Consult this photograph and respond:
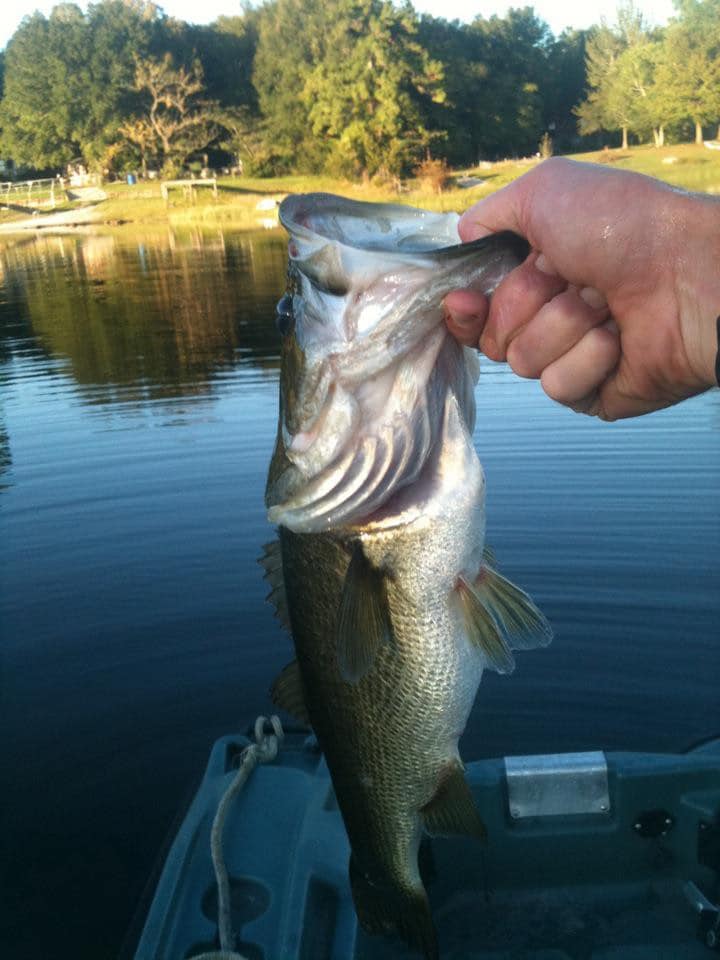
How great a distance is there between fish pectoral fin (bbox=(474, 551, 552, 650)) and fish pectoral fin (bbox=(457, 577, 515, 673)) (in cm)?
1

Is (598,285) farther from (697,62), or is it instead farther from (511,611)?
(697,62)

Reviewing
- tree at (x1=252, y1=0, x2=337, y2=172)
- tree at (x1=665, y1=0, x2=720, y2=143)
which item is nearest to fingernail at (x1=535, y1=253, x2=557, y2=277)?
tree at (x1=252, y1=0, x2=337, y2=172)

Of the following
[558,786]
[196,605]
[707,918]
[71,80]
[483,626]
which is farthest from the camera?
[71,80]

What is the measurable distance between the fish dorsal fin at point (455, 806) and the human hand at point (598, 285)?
93 centimetres

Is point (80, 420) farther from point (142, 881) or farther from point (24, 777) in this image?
point (142, 881)

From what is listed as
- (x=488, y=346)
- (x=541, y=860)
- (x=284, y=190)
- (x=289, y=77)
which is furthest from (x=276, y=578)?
(x=289, y=77)

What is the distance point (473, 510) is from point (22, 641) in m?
5.23

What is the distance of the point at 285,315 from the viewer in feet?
6.61

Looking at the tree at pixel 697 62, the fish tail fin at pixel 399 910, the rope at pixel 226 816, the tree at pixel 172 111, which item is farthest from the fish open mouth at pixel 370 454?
the tree at pixel 172 111

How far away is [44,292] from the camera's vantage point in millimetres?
25203

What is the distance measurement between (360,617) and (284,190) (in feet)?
194

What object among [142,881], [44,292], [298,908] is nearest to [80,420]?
[142,881]

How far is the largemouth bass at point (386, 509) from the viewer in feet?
6.01

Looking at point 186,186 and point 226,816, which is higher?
point 186,186
